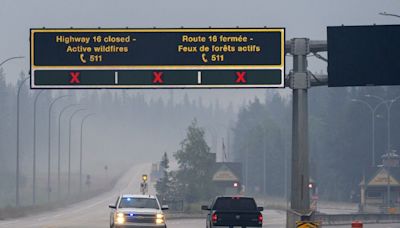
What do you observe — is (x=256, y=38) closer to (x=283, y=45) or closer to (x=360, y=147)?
(x=283, y=45)

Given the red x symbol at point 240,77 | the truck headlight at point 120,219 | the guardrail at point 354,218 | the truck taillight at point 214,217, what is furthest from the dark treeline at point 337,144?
the truck taillight at point 214,217

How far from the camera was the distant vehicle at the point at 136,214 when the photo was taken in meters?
44.9

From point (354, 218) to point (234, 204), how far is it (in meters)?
34.6

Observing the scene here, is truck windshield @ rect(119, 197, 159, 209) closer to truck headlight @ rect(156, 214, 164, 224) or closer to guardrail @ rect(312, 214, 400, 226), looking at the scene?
truck headlight @ rect(156, 214, 164, 224)

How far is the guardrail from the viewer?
73625 mm

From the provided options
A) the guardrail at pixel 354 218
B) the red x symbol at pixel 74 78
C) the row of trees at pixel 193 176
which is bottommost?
the guardrail at pixel 354 218

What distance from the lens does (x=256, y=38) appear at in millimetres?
45375

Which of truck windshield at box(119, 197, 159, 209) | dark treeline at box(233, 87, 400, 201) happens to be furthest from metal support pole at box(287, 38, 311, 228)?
dark treeline at box(233, 87, 400, 201)

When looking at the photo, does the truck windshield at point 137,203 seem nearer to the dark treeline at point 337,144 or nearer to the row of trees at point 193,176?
the row of trees at point 193,176

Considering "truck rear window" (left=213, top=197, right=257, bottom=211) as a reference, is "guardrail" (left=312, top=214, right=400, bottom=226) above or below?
below

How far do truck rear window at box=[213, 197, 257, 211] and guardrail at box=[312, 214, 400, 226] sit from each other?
27.2 meters

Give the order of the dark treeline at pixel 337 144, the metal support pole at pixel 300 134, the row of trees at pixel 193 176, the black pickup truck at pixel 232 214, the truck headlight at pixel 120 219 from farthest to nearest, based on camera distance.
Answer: the dark treeline at pixel 337 144 < the row of trees at pixel 193 176 < the metal support pole at pixel 300 134 < the truck headlight at pixel 120 219 < the black pickup truck at pixel 232 214

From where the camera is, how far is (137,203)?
4659 cm

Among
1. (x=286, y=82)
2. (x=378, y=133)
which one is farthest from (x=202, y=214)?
(x=378, y=133)
